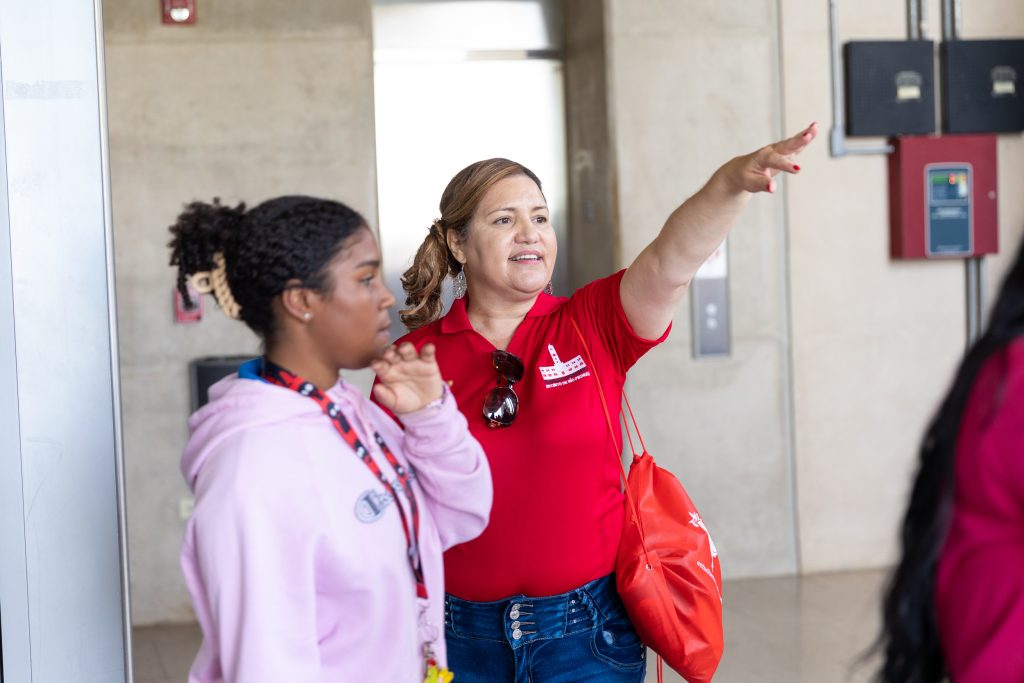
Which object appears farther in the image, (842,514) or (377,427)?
(842,514)

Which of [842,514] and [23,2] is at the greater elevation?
[23,2]

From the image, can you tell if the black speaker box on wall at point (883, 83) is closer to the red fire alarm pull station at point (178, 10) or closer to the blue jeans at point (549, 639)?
the red fire alarm pull station at point (178, 10)

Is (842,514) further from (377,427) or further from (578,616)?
(377,427)

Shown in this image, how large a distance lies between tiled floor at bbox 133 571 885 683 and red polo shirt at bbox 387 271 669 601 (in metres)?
1.99

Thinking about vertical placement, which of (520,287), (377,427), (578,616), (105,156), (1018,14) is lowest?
(578,616)

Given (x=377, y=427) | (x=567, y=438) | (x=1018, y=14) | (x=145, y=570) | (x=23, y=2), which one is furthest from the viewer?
(x=1018, y=14)

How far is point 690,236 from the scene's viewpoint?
2041 millimetres

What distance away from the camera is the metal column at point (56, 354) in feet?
6.55

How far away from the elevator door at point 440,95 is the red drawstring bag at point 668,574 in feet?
10.4

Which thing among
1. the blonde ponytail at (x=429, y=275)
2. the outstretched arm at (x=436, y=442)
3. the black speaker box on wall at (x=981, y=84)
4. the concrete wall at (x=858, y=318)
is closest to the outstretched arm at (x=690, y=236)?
the blonde ponytail at (x=429, y=275)

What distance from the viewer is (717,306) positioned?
16.8 ft

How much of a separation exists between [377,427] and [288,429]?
0.20m

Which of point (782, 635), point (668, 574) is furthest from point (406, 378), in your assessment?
point (782, 635)

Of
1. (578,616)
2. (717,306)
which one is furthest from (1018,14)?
(578,616)
